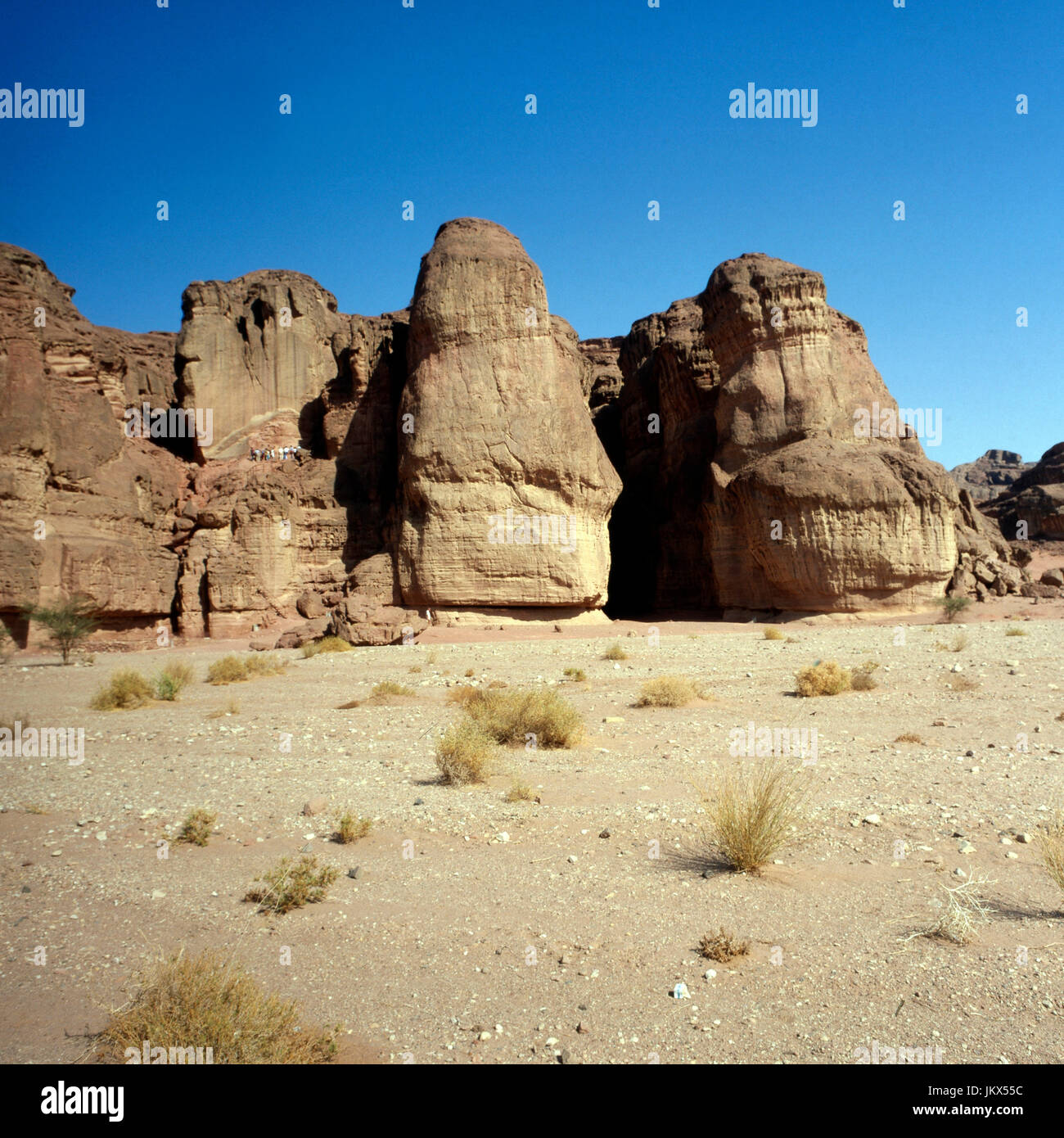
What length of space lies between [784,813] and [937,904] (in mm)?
1287

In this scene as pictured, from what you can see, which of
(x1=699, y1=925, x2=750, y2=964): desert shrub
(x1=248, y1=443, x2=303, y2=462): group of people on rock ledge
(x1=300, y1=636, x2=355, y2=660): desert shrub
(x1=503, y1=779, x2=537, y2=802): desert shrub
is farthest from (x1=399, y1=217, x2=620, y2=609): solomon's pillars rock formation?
(x1=699, y1=925, x2=750, y2=964): desert shrub

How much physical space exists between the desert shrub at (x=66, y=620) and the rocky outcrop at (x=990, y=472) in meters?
73.5

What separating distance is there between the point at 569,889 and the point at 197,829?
2.92m

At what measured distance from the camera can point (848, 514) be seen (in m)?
25.4

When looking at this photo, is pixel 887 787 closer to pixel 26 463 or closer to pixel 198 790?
pixel 198 790

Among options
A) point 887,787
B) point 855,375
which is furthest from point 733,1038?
point 855,375

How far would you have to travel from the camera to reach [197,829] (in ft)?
18.6

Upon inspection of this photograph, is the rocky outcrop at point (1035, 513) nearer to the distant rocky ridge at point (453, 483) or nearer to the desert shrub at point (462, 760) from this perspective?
the distant rocky ridge at point (453, 483)

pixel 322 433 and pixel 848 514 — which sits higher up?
pixel 322 433

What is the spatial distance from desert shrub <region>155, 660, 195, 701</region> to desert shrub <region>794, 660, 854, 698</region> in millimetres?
10167

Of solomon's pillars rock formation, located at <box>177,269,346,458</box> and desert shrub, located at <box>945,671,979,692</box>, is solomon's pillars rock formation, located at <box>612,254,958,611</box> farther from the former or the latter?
solomon's pillars rock formation, located at <box>177,269,346,458</box>

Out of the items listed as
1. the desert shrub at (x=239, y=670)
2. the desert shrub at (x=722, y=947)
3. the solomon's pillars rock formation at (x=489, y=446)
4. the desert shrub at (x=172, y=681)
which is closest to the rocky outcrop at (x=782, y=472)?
the solomon's pillars rock formation at (x=489, y=446)

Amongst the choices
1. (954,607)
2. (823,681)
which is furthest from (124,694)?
(954,607)

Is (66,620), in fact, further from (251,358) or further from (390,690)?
(251,358)
